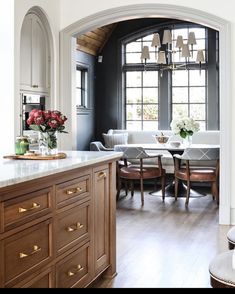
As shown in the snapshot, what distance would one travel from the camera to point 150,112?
9.47 meters

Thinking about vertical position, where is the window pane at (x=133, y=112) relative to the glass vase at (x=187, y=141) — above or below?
above

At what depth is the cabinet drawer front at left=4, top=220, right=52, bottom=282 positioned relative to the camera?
2076 millimetres

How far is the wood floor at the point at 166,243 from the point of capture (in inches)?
135

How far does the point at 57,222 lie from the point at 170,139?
6424 mm

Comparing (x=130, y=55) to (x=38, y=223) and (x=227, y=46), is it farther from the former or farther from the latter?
(x=38, y=223)

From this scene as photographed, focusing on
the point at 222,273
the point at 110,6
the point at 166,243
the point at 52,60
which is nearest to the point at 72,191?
the point at 222,273

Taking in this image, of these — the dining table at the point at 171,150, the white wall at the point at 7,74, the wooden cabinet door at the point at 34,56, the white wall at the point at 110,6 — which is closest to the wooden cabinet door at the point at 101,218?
the white wall at the point at 7,74

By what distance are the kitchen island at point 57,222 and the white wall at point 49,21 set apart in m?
1.53

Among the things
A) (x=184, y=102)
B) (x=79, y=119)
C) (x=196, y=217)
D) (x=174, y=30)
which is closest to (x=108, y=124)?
(x=79, y=119)

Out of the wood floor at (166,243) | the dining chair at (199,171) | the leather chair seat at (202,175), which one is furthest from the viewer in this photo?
the leather chair seat at (202,175)

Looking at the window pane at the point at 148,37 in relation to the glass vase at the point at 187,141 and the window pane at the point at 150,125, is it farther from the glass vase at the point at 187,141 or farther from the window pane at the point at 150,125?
the glass vase at the point at 187,141

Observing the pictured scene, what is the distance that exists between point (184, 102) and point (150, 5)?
392 centimetres

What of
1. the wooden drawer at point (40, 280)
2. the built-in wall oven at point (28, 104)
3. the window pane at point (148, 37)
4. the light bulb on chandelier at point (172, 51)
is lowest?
the wooden drawer at point (40, 280)

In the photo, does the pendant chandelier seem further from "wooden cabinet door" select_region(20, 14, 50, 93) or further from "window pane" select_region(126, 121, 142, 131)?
"wooden cabinet door" select_region(20, 14, 50, 93)
